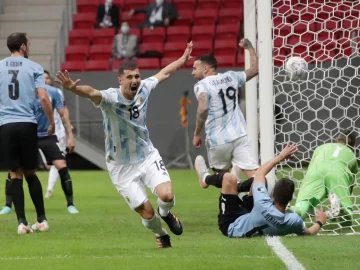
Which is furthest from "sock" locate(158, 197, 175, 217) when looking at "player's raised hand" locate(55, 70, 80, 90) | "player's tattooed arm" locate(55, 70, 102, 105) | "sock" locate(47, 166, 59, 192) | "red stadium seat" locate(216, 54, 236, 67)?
"red stadium seat" locate(216, 54, 236, 67)

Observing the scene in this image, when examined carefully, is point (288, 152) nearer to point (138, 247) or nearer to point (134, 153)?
point (134, 153)

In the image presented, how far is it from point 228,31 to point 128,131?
1579 centimetres

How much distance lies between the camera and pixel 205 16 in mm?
24250

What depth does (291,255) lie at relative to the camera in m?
7.18

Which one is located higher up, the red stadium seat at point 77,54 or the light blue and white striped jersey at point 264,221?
the red stadium seat at point 77,54

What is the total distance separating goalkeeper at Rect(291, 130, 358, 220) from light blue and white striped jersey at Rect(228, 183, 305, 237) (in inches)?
32.6

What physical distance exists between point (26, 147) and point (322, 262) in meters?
3.61

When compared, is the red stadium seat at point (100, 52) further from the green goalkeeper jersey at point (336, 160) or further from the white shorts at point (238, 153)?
the green goalkeeper jersey at point (336, 160)

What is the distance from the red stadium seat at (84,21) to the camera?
984 inches

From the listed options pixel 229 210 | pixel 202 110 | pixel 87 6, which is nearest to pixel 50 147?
pixel 202 110

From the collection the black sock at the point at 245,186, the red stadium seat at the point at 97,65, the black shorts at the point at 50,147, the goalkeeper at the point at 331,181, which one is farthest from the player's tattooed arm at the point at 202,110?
the red stadium seat at the point at 97,65

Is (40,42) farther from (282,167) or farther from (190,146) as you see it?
(282,167)

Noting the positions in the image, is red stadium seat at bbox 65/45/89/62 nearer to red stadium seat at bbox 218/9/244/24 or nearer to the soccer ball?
red stadium seat at bbox 218/9/244/24

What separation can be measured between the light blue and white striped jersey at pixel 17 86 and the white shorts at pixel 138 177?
1.43 metres
